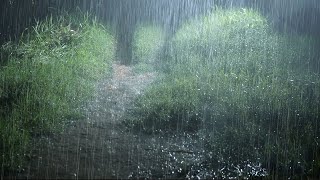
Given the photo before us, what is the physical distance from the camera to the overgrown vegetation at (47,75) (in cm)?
622

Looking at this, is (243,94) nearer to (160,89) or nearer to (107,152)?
(160,89)

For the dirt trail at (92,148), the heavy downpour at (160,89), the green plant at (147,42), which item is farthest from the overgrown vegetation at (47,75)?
the green plant at (147,42)

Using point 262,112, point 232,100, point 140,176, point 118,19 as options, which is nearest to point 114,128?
point 140,176

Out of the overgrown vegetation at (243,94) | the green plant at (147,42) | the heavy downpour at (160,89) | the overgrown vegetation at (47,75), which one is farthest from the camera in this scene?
the green plant at (147,42)

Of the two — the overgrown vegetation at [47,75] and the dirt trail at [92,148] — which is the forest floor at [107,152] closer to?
the dirt trail at [92,148]

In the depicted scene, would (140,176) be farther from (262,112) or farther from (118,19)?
(118,19)

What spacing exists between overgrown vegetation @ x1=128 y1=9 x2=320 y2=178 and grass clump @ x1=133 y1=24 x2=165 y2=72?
444 mm

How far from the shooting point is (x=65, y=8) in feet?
35.9

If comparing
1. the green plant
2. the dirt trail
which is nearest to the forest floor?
the dirt trail

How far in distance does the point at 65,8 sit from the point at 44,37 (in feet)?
6.18

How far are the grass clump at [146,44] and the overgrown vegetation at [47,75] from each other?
0.77 meters

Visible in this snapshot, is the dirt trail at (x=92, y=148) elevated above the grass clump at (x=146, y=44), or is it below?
below

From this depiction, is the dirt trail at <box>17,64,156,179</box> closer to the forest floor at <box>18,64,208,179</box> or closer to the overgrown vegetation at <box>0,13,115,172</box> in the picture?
the forest floor at <box>18,64,208,179</box>

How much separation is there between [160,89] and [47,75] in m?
2.67
